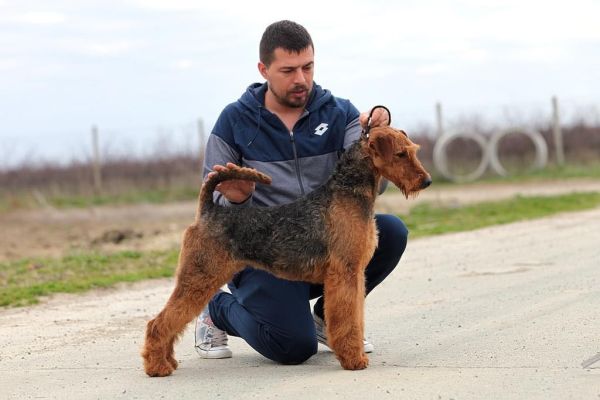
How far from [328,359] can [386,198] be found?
50.5ft

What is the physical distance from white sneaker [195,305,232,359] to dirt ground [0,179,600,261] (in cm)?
714

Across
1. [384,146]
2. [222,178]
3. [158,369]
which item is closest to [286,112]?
[222,178]

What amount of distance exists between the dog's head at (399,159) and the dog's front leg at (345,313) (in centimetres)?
Result: 56

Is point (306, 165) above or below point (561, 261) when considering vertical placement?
above

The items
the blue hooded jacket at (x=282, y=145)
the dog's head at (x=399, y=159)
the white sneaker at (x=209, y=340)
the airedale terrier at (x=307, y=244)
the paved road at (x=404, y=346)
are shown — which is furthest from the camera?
the white sneaker at (x=209, y=340)

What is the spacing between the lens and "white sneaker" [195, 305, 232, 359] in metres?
6.53

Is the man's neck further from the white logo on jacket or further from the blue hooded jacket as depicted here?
the white logo on jacket

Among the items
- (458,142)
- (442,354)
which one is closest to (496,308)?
(442,354)

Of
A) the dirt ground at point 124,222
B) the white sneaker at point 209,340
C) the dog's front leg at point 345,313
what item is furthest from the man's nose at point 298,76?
the dirt ground at point 124,222

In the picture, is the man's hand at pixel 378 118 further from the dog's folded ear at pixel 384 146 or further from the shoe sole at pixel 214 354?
the shoe sole at pixel 214 354

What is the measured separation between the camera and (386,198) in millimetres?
21594

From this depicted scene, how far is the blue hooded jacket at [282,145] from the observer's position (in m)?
6.42

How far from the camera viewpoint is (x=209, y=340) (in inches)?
259

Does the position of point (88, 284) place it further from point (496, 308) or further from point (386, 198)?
point (386, 198)
